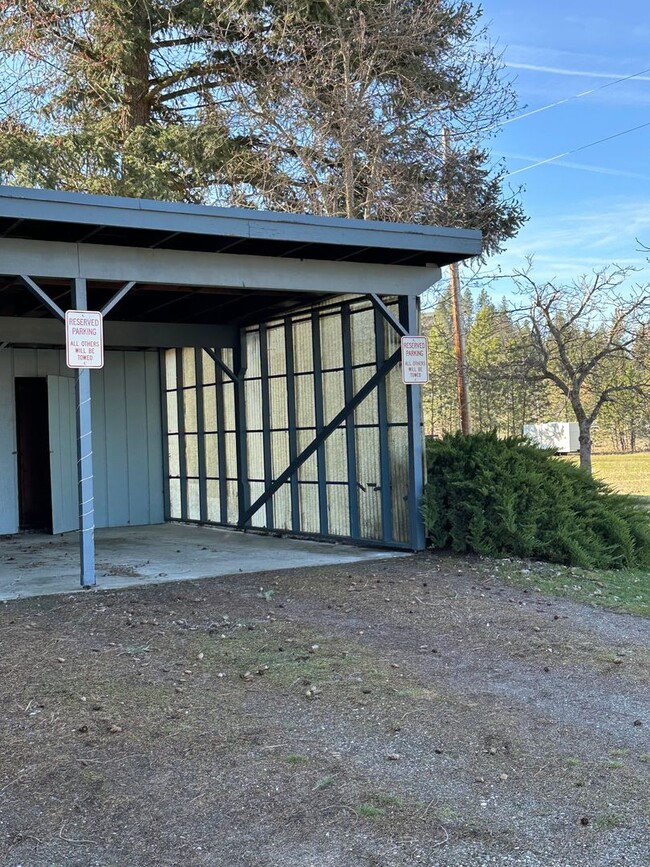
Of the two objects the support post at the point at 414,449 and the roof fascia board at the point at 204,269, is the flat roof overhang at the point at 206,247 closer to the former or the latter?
the roof fascia board at the point at 204,269

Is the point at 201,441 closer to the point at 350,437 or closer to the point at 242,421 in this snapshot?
the point at 242,421

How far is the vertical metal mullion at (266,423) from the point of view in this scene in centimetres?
1217

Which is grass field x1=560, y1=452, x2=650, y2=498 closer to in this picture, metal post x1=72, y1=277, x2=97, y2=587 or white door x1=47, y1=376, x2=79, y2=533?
white door x1=47, y1=376, x2=79, y2=533

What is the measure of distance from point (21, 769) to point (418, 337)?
6.46 metres

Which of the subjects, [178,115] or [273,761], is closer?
[273,761]

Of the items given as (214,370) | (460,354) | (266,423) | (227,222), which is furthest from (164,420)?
(227,222)

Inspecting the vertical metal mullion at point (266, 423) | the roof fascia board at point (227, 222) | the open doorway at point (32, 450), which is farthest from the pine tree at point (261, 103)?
the roof fascia board at point (227, 222)

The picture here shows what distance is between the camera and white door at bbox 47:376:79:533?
1294cm

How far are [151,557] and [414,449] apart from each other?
3200 millimetres

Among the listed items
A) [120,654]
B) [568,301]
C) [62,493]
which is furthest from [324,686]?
[568,301]

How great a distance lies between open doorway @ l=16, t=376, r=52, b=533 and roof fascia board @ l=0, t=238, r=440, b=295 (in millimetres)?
6408

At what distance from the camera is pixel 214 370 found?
13523 millimetres

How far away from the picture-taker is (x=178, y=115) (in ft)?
53.8

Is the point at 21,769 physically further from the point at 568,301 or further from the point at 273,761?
the point at 568,301
